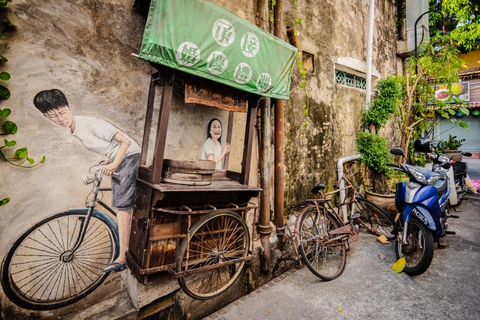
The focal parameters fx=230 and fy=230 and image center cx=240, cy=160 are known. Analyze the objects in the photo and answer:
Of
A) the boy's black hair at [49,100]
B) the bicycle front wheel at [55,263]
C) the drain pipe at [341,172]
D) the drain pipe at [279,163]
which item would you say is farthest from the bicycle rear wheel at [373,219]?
the boy's black hair at [49,100]

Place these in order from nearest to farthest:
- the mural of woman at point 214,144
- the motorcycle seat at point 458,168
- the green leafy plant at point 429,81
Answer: the mural of woman at point 214,144 < the green leafy plant at point 429,81 < the motorcycle seat at point 458,168

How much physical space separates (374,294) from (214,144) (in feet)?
10.6

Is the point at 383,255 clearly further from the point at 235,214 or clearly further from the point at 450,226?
the point at 235,214

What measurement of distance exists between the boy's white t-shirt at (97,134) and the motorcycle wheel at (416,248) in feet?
15.0

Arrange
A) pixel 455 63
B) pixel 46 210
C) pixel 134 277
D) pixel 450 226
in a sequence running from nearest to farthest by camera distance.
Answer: pixel 46 210
pixel 134 277
pixel 450 226
pixel 455 63

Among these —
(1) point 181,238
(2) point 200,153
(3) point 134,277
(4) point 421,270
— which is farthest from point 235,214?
(4) point 421,270

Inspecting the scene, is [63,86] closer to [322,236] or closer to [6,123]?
[6,123]

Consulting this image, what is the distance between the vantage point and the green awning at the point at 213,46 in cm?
223

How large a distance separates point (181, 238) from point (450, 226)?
6550mm

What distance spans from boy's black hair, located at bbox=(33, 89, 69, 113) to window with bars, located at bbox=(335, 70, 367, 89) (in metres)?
6.24

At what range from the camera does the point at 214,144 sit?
12.1 feet

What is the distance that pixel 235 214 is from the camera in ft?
9.95

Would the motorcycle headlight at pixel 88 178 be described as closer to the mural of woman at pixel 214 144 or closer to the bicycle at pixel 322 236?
the mural of woman at pixel 214 144

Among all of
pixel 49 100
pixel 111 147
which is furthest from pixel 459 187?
pixel 49 100
